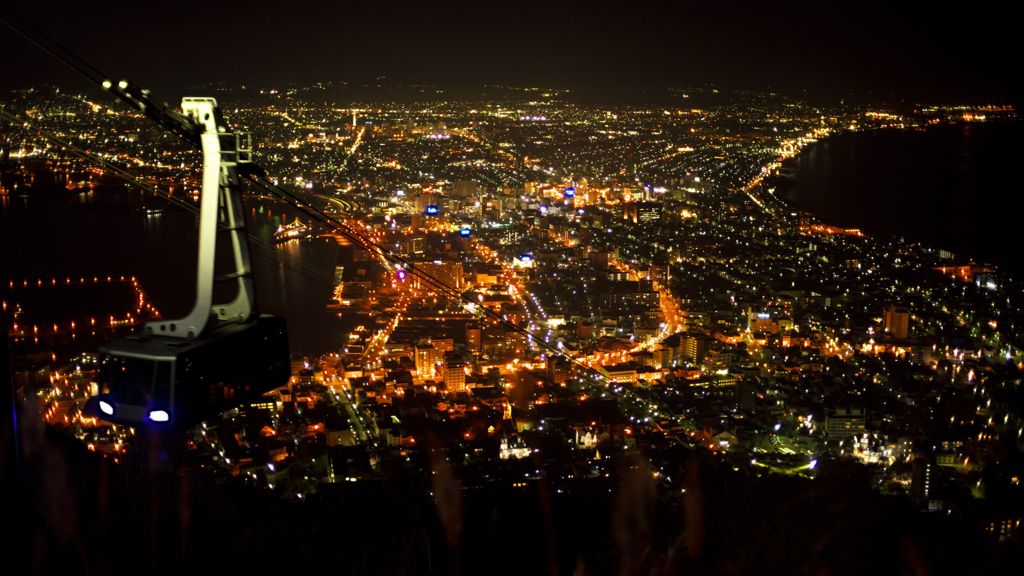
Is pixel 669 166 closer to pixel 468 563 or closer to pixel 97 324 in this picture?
pixel 97 324

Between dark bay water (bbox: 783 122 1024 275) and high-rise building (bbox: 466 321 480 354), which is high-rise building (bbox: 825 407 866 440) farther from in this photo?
dark bay water (bbox: 783 122 1024 275)

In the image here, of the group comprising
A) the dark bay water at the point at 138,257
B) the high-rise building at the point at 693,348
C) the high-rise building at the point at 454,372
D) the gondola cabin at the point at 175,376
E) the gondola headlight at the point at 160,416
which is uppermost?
the gondola cabin at the point at 175,376

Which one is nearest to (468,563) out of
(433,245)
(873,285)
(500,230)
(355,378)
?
(355,378)

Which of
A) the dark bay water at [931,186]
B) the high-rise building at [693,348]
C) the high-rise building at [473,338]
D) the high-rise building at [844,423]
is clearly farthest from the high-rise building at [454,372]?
the dark bay water at [931,186]

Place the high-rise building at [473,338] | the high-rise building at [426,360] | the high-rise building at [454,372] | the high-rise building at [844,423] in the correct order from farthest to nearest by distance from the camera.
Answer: the high-rise building at [473,338] → the high-rise building at [426,360] → the high-rise building at [454,372] → the high-rise building at [844,423]

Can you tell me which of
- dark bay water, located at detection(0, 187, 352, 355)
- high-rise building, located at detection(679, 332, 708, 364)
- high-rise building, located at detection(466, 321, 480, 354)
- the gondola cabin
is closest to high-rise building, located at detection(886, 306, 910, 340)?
high-rise building, located at detection(679, 332, 708, 364)

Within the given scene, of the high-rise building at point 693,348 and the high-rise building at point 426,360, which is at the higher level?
the high-rise building at point 693,348

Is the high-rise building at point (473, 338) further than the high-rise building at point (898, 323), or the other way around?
the high-rise building at point (898, 323)

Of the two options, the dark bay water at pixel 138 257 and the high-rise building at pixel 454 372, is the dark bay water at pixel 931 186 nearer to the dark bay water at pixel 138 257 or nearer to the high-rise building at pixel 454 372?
the high-rise building at pixel 454 372
